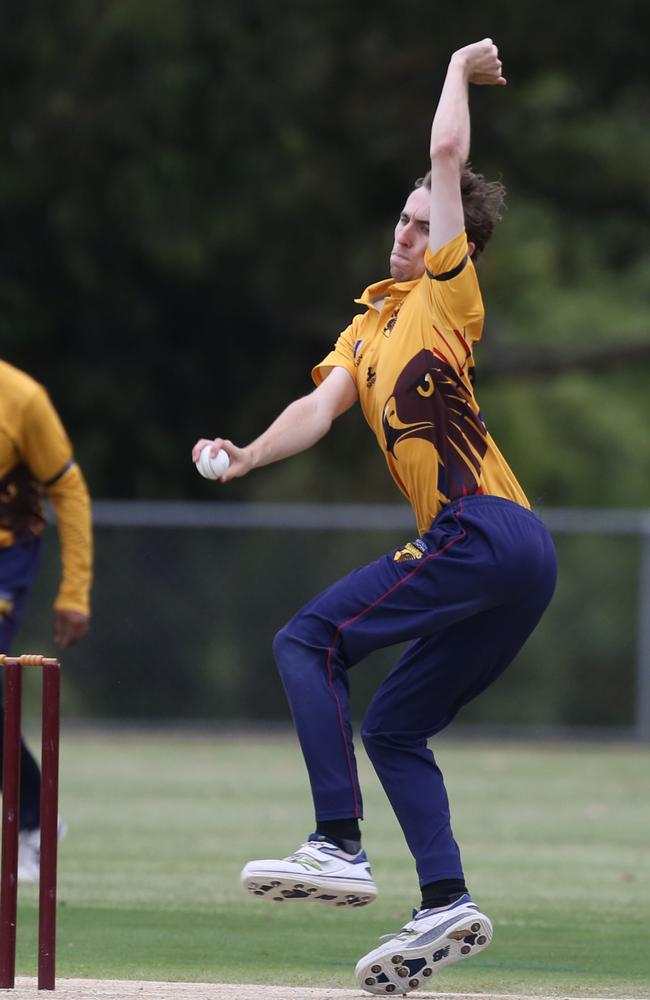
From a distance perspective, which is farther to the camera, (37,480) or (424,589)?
(37,480)

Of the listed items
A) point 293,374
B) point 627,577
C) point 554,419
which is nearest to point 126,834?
point 627,577

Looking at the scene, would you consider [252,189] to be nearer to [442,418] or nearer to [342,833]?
[442,418]

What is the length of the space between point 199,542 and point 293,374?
5344 millimetres

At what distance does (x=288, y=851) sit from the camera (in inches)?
359

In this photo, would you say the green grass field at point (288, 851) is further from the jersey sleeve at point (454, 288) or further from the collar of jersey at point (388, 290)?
the collar of jersey at point (388, 290)

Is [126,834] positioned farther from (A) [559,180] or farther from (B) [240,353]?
(A) [559,180]

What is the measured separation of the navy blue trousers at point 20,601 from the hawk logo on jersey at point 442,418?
125 inches

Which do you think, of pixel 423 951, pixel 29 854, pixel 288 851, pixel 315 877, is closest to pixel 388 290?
pixel 315 877

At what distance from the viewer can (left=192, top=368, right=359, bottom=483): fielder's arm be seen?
17.2 ft

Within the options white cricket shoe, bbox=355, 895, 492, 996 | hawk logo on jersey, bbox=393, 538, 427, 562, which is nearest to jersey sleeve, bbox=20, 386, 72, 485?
hawk logo on jersey, bbox=393, 538, 427, 562

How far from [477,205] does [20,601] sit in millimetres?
3523

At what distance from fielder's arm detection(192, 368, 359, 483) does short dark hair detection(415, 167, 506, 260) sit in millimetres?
586

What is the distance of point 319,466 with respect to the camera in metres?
A: 22.1

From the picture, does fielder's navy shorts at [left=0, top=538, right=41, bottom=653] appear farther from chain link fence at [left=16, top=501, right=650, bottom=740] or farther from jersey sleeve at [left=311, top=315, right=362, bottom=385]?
chain link fence at [left=16, top=501, right=650, bottom=740]
